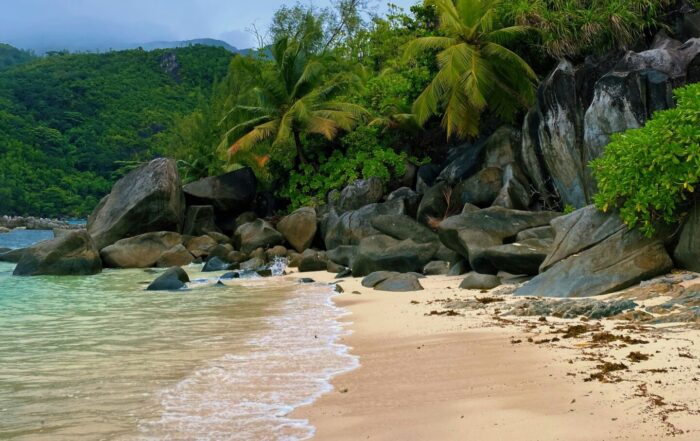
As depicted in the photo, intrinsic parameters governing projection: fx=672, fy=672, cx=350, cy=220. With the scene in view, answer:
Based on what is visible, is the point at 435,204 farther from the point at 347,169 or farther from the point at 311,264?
the point at 347,169

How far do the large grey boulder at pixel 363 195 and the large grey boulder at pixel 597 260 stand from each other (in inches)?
527

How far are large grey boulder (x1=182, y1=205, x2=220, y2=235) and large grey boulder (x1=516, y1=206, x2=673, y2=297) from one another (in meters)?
17.3

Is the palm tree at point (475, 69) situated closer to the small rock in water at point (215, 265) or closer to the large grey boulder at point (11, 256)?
the small rock in water at point (215, 265)

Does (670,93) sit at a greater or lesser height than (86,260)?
greater

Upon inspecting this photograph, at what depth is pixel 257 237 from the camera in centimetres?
2175

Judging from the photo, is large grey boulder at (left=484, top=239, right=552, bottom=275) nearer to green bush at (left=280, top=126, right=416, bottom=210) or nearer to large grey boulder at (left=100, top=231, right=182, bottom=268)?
green bush at (left=280, top=126, right=416, bottom=210)

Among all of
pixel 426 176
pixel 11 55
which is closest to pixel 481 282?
pixel 426 176

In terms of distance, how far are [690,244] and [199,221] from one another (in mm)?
19551

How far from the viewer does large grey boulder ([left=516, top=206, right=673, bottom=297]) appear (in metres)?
8.36

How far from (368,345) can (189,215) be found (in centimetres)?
1980

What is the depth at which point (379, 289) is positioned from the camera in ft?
38.8

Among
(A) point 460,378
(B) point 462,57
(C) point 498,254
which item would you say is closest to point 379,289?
(C) point 498,254

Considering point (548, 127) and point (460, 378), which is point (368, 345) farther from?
point (548, 127)

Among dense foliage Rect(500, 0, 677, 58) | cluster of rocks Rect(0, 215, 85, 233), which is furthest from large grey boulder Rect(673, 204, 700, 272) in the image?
cluster of rocks Rect(0, 215, 85, 233)
